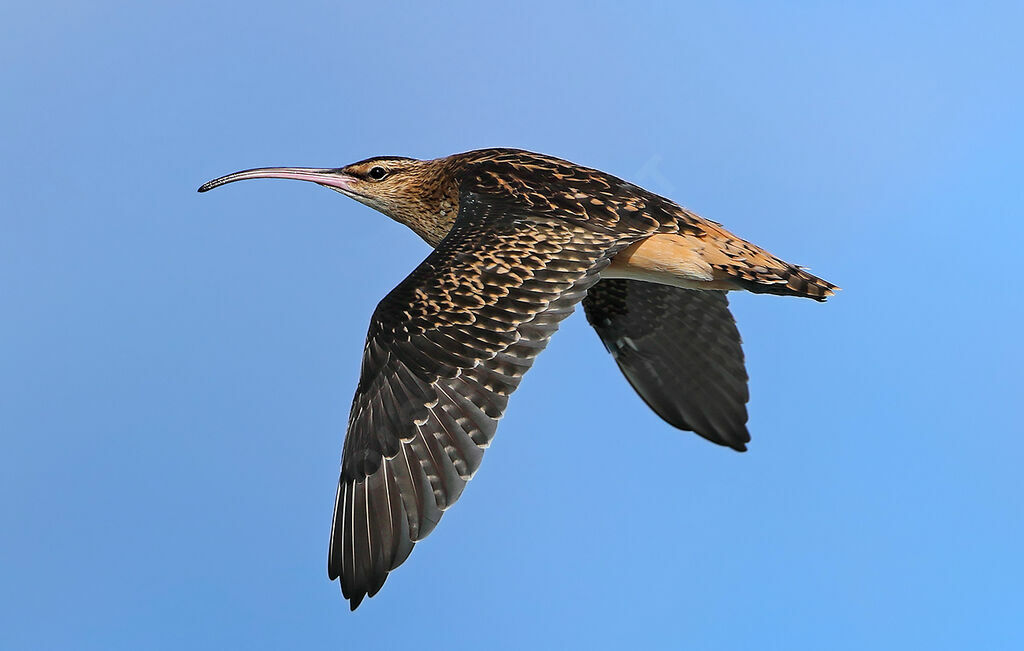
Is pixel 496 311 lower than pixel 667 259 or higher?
lower

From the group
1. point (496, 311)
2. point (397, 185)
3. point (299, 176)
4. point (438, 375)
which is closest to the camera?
point (438, 375)

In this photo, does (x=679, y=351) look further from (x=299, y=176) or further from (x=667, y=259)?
(x=299, y=176)

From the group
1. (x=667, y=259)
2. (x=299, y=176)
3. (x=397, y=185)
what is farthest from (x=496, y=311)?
(x=299, y=176)

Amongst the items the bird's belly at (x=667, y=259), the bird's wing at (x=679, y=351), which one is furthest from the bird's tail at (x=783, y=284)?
the bird's wing at (x=679, y=351)

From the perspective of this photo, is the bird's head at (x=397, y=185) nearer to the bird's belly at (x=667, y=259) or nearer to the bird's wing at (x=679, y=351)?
the bird's belly at (x=667, y=259)

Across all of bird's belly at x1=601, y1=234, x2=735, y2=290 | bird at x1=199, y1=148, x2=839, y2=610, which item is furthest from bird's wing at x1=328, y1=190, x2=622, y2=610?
bird's belly at x1=601, y1=234, x2=735, y2=290

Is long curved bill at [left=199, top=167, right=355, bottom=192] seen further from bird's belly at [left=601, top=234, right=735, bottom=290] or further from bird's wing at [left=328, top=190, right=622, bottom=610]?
bird's belly at [left=601, top=234, right=735, bottom=290]
